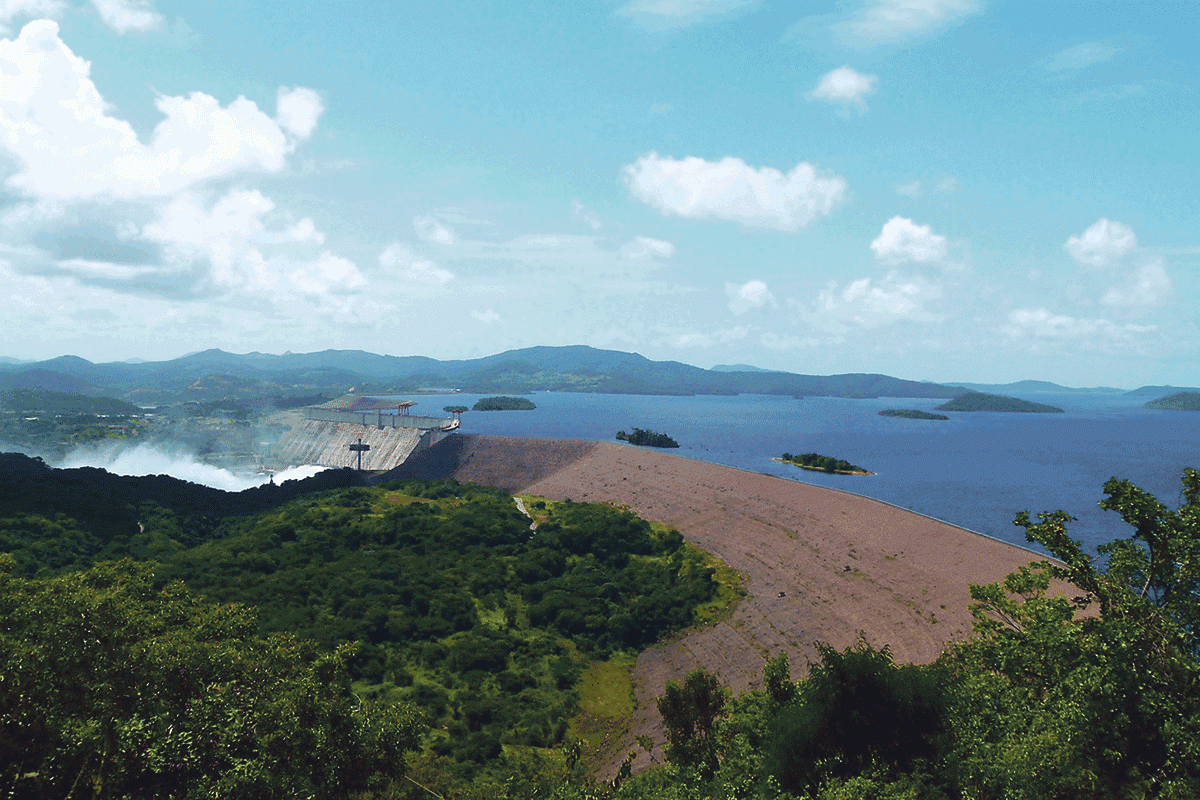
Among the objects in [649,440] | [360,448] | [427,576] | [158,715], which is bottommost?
[427,576]

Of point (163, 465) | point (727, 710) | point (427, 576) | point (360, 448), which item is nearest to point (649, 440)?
point (360, 448)

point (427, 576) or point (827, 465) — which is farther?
point (827, 465)

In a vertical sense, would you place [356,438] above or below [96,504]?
above

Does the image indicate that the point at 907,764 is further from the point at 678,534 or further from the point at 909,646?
the point at 678,534

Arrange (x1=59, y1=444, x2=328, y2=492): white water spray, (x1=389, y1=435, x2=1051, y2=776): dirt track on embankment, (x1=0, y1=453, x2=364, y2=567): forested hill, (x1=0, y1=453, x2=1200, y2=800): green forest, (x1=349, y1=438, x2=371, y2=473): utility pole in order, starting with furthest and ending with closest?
(x1=349, y1=438, x2=371, y2=473): utility pole < (x1=59, y1=444, x2=328, y2=492): white water spray < (x1=0, y1=453, x2=364, y2=567): forested hill < (x1=389, y1=435, x2=1051, y2=776): dirt track on embankment < (x1=0, y1=453, x2=1200, y2=800): green forest

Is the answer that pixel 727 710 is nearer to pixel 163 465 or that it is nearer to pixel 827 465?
pixel 827 465

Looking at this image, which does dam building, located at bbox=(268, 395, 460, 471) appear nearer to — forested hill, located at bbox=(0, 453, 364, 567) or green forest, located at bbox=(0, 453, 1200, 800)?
forested hill, located at bbox=(0, 453, 364, 567)

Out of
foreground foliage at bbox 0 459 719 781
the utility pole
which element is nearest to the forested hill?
foreground foliage at bbox 0 459 719 781
